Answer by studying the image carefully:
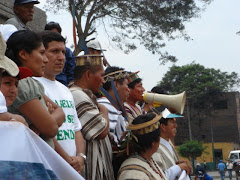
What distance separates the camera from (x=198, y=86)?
164ft

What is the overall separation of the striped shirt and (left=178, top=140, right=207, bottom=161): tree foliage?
42967 mm

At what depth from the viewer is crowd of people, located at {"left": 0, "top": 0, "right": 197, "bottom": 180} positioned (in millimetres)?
2928

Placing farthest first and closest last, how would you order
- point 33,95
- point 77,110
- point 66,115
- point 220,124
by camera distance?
point 220,124
point 77,110
point 66,115
point 33,95

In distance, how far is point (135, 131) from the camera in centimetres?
391

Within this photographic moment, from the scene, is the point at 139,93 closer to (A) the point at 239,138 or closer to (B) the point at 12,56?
(B) the point at 12,56

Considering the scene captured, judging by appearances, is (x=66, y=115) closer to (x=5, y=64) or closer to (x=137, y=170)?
(x=137, y=170)

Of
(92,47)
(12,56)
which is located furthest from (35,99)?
(92,47)

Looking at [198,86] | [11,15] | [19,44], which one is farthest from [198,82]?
[19,44]

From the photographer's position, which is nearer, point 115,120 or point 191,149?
point 115,120

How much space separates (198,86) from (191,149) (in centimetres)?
714

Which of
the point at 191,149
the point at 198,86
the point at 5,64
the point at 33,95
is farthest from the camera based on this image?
the point at 198,86

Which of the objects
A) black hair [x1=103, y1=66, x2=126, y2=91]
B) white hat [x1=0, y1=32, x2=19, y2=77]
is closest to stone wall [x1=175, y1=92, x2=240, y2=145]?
black hair [x1=103, y1=66, x2=126, y2=91]

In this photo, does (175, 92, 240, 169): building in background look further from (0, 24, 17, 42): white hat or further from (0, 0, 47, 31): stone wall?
(0, 24, 17, 42): white hat

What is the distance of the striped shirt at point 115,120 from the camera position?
4348mm
